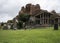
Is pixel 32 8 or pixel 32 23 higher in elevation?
pixel 32 8

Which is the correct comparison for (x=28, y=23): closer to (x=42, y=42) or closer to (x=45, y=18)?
(x=45, y=18)

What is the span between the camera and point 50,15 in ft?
261

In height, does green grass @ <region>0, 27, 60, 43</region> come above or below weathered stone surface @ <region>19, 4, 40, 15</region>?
below

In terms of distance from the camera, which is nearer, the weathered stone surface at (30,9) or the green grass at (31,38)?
the green grass at (31,38)

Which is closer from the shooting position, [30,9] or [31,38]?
[31,38]

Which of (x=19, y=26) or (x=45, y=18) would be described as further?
(x=45, y=18)

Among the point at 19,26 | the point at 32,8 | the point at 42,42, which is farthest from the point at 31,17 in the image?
the point at 42,42

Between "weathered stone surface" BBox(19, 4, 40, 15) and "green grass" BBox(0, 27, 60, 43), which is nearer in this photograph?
"green grass" BBox(0, 27, 60, 43)

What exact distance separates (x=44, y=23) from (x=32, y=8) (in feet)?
41.2

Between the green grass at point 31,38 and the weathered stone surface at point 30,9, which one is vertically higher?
the weathered stone surface at point 30,9

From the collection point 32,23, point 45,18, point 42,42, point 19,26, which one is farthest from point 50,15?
point 42,42

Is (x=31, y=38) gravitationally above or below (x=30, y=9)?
below

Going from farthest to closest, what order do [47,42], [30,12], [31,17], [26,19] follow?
[30,12] → [31,17] → [26,19] → [47,42]

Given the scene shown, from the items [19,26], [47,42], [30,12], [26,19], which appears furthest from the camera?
[30,12]
